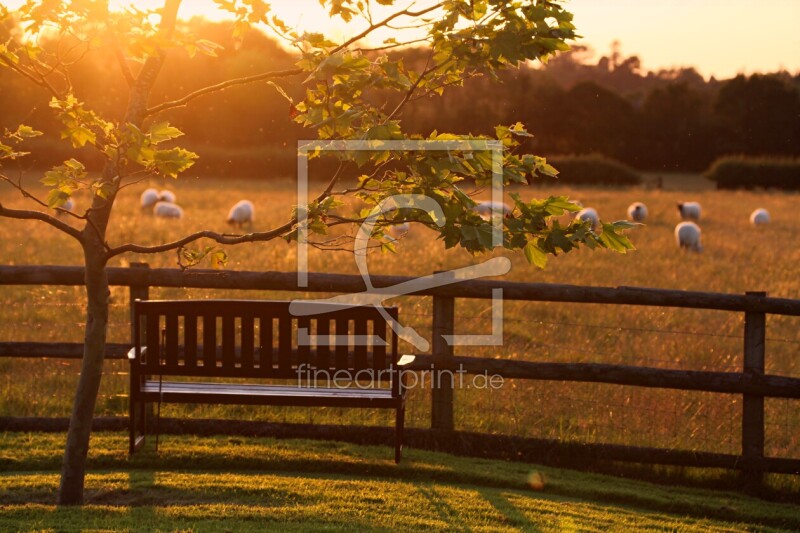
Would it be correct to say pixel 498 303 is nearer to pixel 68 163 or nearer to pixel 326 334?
pixel 326 334

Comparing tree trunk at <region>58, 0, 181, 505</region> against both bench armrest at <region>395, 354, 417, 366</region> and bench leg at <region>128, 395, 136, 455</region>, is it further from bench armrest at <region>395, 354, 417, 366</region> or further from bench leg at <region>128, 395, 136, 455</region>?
bench armrest at <region>395, 354, 417, 366</region>

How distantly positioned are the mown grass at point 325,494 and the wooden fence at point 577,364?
36 centimetres

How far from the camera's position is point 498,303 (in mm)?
12578

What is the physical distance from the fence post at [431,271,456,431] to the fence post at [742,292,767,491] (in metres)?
2.37

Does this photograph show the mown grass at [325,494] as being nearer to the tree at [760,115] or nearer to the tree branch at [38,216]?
the tree branch at [38,216]

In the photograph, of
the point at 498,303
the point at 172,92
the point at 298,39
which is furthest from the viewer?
the point at 172,92

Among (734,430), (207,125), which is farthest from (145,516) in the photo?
(207,125)

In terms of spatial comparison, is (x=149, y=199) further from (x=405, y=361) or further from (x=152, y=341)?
(x=405, y=361)

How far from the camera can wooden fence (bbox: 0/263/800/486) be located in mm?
7766

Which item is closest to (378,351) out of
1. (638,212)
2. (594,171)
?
(638,212)

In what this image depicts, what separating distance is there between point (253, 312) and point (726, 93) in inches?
2251

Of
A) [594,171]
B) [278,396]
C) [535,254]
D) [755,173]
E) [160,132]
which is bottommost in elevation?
[278,396]

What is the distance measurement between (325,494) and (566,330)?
7.71 m

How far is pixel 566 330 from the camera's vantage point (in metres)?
13.7
